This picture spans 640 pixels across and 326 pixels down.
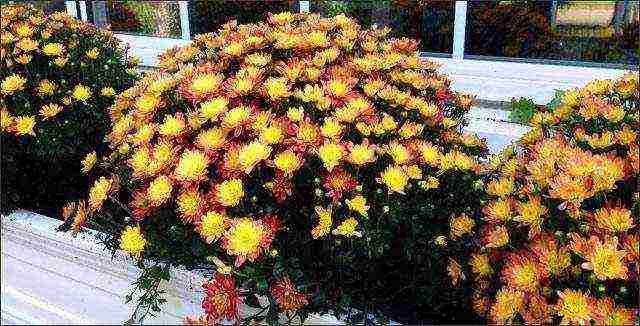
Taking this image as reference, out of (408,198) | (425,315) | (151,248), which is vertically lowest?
(425,315)

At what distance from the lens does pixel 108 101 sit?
223 cm

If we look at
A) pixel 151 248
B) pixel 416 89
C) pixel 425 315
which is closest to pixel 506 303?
pixel 425 315

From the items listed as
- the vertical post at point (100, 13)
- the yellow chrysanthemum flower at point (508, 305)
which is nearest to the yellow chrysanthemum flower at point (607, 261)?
the yellow chrysanthemum flower at point (508, 305)

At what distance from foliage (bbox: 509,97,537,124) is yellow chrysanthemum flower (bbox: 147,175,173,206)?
1.41 metres

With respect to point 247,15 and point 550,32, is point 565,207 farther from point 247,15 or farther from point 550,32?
point 247,15

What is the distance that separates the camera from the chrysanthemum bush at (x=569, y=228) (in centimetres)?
108

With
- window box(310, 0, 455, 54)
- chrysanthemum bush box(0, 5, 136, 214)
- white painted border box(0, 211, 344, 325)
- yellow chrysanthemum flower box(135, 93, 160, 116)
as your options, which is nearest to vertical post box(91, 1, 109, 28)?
chrysanthemum bush box(0, 5, 136, 214)

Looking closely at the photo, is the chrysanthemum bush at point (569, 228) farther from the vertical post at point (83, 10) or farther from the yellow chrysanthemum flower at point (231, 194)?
the vertical post at point (83, 10)

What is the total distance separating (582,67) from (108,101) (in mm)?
1806

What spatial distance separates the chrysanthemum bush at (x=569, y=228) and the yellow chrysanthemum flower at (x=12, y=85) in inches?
58.3

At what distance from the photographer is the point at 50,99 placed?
208 cm

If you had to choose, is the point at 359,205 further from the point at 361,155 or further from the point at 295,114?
the point at 295,114

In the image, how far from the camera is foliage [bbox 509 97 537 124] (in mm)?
2281

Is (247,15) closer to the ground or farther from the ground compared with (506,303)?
farther from the ground
